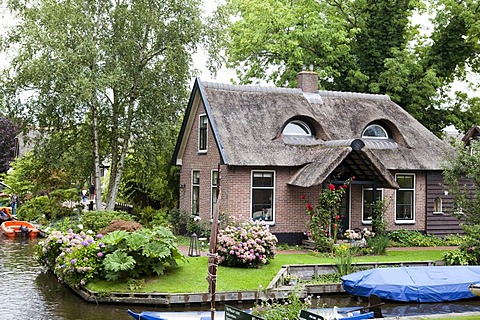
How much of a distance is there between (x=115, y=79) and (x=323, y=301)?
1341 centimetres

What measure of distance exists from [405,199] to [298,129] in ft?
17.3

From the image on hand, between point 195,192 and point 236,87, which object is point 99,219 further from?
point 236,87

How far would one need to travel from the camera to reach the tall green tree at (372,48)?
32.2 metres

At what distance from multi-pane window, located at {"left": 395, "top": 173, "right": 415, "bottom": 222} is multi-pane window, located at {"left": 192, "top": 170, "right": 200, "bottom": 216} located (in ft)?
26.1

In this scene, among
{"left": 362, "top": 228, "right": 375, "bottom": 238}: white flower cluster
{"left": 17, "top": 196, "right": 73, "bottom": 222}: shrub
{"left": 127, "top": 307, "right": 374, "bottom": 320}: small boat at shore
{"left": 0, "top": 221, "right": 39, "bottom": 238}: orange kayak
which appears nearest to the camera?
{"left": 127, "top": 307, "right": 374, "bottom": 320}: small boat at shore

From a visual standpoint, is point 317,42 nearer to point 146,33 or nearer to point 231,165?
point 146,33

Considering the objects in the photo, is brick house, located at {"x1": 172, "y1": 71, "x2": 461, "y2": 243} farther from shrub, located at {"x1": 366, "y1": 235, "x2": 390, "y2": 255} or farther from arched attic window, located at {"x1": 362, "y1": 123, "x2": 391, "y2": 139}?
shrub, located at {"x1": 366, "y1": 235, "x2": 390, "y2": 255}

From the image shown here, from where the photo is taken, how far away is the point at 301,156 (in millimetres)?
22969

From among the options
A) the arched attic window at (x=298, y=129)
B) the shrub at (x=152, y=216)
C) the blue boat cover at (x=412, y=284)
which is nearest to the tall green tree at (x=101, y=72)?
the shrub at (x=152, y=216)

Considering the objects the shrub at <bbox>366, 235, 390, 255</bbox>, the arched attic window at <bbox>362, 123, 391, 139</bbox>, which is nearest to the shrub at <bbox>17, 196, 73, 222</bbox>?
the arched attic window at <bbox>362, 123, 391, 139</bbox>

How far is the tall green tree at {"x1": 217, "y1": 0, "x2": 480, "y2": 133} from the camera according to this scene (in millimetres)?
32156

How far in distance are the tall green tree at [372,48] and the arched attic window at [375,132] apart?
267 inches

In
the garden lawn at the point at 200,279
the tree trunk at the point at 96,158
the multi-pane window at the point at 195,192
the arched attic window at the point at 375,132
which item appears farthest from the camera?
the tree trunk at the point at 96,158

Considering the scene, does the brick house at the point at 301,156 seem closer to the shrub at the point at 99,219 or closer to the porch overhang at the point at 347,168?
the porch overhang at the point at 347,168
